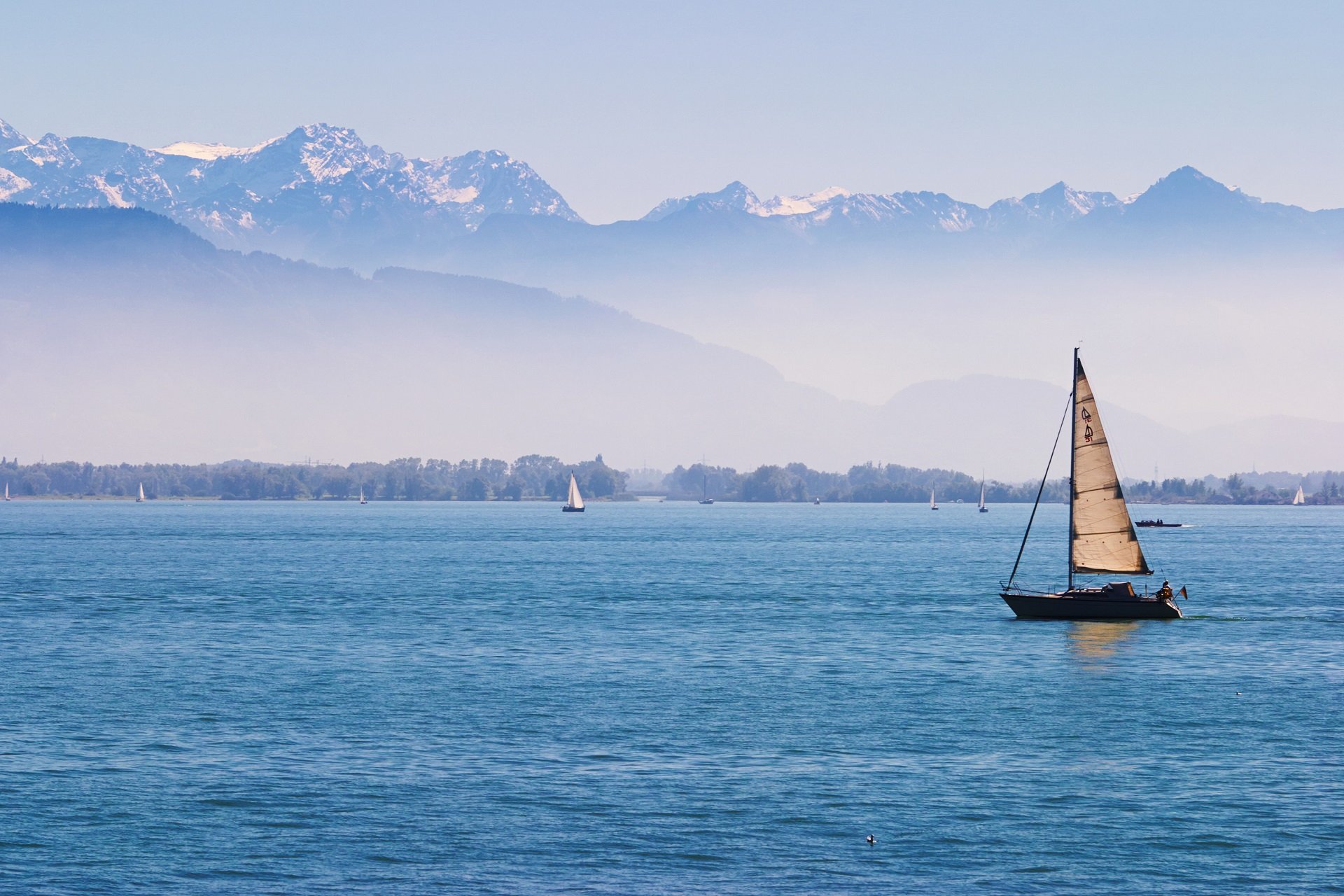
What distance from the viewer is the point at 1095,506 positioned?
9412cm

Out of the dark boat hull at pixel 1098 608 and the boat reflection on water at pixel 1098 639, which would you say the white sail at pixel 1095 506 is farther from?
the boat reflection on water at pixel 1098 639

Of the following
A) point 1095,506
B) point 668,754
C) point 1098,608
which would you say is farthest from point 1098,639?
point 668,754

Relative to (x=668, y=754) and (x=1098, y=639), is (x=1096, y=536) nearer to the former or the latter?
(x=1098, y=639)

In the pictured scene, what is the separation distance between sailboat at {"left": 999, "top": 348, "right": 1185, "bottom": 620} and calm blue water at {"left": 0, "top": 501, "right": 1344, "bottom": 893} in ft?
6.57

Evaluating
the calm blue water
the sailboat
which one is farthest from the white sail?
the calm blue water

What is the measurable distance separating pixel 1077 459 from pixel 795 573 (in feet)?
238

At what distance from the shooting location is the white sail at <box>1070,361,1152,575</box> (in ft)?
308

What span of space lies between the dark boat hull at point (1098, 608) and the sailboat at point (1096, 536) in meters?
0.04

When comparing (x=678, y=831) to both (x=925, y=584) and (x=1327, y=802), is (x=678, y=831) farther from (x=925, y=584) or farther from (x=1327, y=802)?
(x=925, y=584)

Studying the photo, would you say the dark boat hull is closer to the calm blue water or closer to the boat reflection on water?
the boat reflection on water

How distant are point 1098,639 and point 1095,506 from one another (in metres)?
8.23

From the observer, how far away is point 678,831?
41875mm

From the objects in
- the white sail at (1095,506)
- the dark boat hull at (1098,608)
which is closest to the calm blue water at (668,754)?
the dark boat hull at (1098,608)

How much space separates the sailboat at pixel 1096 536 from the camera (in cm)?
9394
